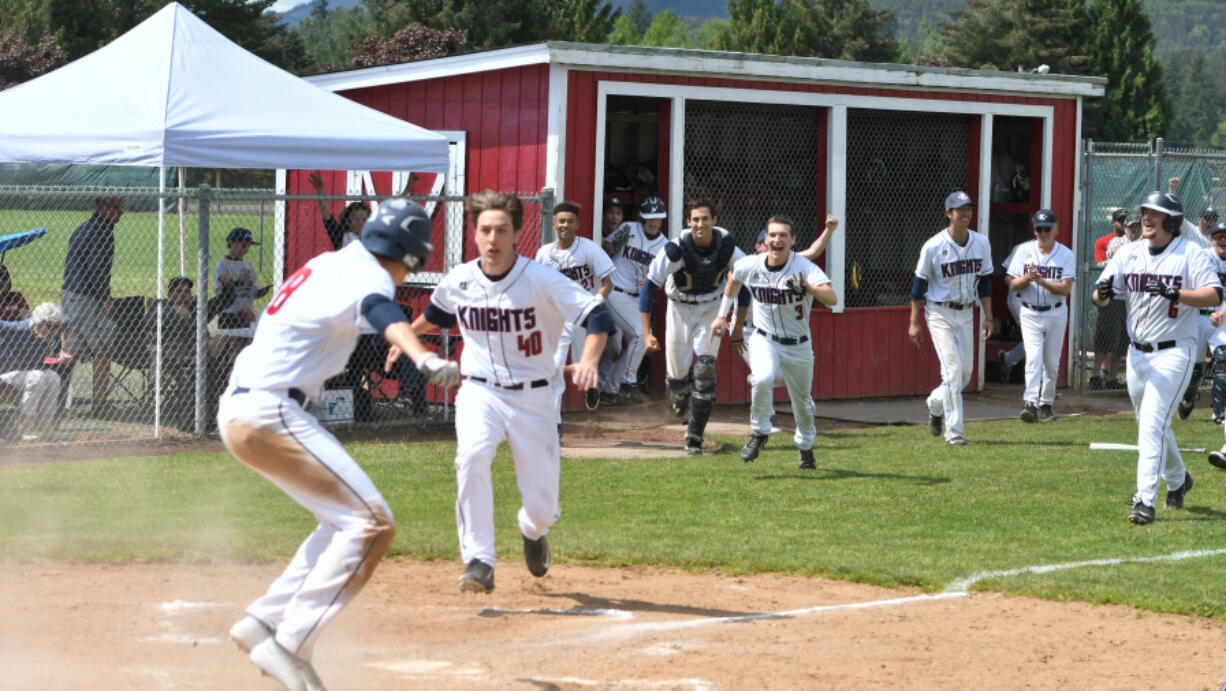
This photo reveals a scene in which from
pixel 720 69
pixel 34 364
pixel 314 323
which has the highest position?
pixel 720 69

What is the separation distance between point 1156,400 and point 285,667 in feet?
21.6

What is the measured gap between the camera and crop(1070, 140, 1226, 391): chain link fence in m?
17.8

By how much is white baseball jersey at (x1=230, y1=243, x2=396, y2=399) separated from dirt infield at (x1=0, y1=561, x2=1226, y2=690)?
1383 millimetres

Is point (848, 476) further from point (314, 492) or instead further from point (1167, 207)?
point (314, 492)

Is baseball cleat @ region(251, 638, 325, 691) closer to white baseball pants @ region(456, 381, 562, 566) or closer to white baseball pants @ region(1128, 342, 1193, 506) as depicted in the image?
white baseball pants @ region(456, 381, 562, 566)

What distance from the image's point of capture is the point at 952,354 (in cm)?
1330

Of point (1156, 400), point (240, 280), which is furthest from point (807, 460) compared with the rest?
point (240, 280)

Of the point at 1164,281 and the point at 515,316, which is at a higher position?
the point at 1164,281

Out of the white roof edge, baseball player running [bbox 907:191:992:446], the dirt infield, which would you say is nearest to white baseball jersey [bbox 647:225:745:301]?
baseball player running [bbox 907:191:992:446]

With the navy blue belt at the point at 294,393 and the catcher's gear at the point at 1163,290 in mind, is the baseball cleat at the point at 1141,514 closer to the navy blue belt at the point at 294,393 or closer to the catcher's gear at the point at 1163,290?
the catcher's gear at the point at 1163,290

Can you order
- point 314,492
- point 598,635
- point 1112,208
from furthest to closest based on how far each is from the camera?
point 1112,208
point 598,635
point 314,492

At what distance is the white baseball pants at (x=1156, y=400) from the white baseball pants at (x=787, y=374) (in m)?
2.63

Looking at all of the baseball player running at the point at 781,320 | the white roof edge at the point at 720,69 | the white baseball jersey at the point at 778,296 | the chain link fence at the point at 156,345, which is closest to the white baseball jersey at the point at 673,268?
the white baseball jersey at the point at 778,296

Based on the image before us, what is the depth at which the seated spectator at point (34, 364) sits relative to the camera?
480 inches
